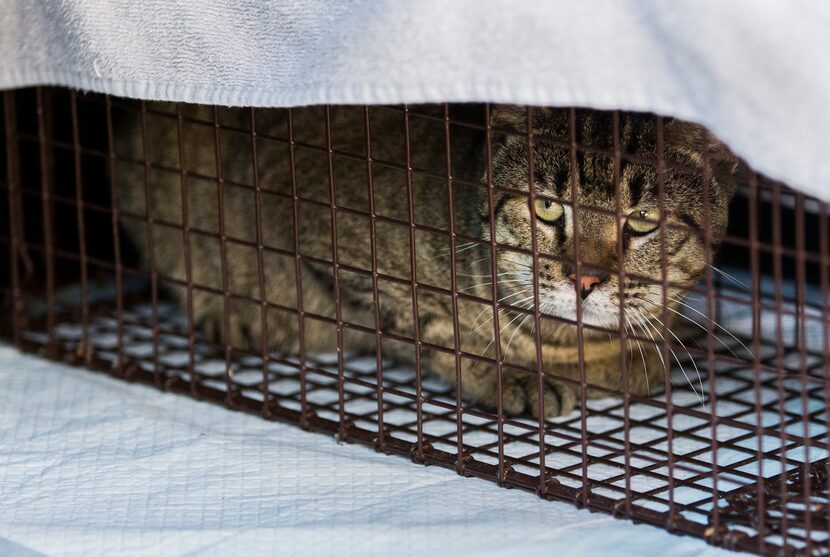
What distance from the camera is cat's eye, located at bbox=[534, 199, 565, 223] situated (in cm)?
179

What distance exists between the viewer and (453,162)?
1.99m

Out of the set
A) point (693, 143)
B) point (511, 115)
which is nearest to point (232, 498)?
point (511, 115)

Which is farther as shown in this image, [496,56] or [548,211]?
[548,211]

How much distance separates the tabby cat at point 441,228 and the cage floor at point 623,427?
76 mm

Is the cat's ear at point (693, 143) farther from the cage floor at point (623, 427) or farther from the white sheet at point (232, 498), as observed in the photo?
the white sheet at point (232, 498)

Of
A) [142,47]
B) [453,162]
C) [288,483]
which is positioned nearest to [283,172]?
[453,162]

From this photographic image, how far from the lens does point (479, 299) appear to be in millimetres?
1690

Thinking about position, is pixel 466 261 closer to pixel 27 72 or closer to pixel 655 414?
pixel 655 414

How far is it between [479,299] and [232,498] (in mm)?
443

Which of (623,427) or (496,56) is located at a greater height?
(496,56)

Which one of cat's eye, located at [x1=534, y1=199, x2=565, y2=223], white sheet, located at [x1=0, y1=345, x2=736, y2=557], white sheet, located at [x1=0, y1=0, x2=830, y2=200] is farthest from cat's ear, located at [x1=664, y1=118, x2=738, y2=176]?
white sheet, located at [x1=0, y1=345, x2=736, y2=557]

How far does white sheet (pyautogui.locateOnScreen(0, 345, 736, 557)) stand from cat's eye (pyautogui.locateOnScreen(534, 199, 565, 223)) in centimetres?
40

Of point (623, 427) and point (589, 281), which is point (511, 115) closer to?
point (589, 281)

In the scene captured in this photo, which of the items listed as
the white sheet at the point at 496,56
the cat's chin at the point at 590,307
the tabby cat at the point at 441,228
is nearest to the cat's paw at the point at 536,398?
the tabby cat at the point at 441,228
